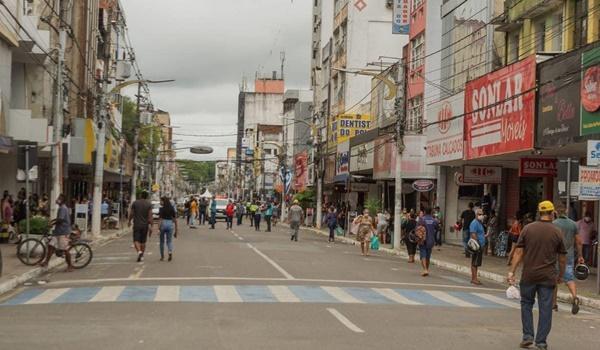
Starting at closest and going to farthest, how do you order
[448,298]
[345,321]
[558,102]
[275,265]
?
1. [345,321]
2. [448,298]
3. [275,265]
4. [558,102]

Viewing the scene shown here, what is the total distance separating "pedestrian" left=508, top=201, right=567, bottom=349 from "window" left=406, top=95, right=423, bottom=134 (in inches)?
1256

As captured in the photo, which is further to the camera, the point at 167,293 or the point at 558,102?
the point at 558,102

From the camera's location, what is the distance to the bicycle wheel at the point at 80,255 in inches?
796

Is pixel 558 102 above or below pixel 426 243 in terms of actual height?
above

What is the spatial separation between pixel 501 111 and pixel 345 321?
1615 centimetres

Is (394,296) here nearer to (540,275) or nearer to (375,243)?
(540,275)

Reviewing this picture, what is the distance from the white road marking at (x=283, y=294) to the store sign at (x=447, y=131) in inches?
617

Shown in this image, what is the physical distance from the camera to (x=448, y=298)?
15672mm

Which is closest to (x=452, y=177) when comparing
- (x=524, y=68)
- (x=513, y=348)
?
(x=524, y=68)

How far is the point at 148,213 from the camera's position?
2098cm

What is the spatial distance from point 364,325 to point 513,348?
215 cm

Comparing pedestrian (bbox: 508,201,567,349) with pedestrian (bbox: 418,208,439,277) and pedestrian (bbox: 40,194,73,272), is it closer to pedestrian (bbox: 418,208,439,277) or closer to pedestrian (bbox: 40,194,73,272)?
pedestrian (bbox: 418,208,439,277)

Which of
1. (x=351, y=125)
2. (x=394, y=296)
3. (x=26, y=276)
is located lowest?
(x=26, y=276)

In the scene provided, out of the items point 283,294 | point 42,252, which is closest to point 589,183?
point 283,294
